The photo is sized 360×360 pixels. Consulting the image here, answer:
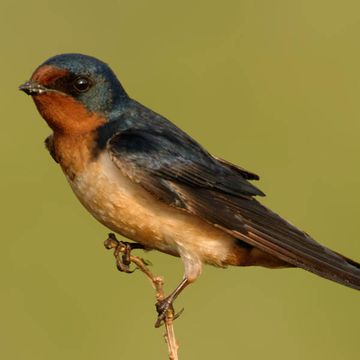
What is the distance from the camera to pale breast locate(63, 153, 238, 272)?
161 inches

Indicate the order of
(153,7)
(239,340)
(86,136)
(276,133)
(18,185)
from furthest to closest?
(153,7), (276,133), (18,185), (239,340), (86,136)

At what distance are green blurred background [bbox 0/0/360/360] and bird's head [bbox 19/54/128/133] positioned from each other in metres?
1.74

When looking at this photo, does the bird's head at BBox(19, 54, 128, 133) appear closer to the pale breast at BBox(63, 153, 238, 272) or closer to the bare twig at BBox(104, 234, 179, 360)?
the pale breast at BBox(63, 153, 238, 272)

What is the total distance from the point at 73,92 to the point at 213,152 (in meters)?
2.87

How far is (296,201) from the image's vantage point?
6699 millimetres

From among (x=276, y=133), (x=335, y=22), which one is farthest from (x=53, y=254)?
(x=335, y=22)

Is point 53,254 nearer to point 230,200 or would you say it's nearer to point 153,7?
point 230,200

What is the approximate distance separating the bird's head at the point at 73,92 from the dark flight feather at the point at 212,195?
4.8 inches

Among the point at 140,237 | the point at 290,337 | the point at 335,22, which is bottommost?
the point at 290,337

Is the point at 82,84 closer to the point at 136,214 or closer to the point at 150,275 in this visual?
the point at 136,214

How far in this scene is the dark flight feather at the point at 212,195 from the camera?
13.5ft

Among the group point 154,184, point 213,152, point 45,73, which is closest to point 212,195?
point 154,184

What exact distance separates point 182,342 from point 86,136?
1.98 meters

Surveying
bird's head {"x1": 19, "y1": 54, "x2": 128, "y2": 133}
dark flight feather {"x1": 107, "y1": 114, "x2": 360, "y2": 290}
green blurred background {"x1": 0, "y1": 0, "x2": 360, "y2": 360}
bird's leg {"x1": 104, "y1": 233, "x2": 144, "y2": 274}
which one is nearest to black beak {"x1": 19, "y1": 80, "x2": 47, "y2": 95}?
bird's head {"x1": 19, "y1": 54, "x2": 128, "y2": 133}
